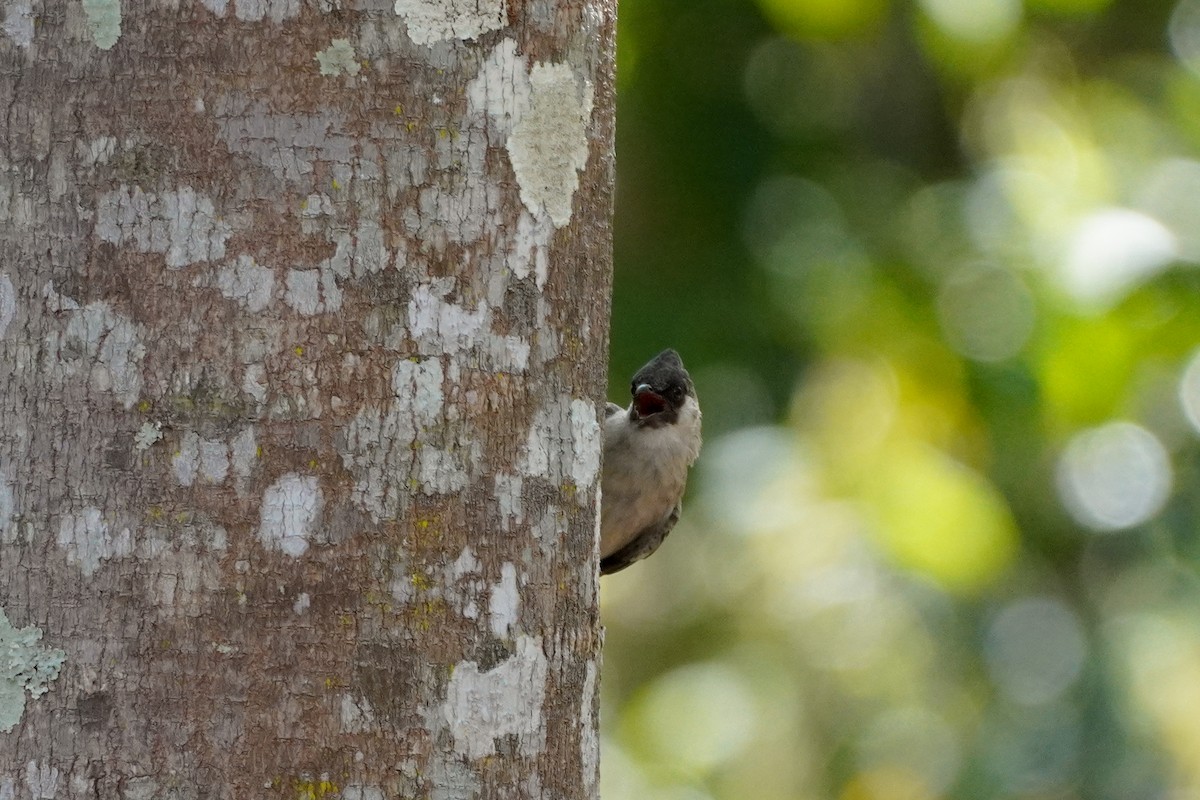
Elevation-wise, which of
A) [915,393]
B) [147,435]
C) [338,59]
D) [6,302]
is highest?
[338,59]

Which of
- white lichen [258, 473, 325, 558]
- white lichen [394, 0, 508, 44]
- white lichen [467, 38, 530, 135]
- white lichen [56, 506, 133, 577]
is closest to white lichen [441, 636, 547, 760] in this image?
white lichen [258, 473, 325, 558]

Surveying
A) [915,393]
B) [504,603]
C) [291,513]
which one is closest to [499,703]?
[504,603]

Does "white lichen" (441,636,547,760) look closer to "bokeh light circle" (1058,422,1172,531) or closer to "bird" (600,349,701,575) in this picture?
"bird" (600,349,701,575)

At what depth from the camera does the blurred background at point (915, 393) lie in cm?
669

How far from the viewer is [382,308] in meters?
1.90

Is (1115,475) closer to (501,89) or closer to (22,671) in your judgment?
(501,89)

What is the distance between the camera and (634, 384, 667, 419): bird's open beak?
429 cm

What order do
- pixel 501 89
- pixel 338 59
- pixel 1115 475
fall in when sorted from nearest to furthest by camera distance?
1. pixel 338 59
2. pixel 501 89
3. pixel 1115 475

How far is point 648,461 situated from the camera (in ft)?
13.9

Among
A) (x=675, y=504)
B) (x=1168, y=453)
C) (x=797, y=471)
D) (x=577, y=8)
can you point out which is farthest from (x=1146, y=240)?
(x=577, y=8)

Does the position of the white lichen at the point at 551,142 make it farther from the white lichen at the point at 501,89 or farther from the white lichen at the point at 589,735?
the white lichen at the point at 589,735

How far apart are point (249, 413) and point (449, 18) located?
613 millimetres

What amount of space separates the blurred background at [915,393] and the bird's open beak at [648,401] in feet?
8.80

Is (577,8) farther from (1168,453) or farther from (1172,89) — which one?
(1172,89)
